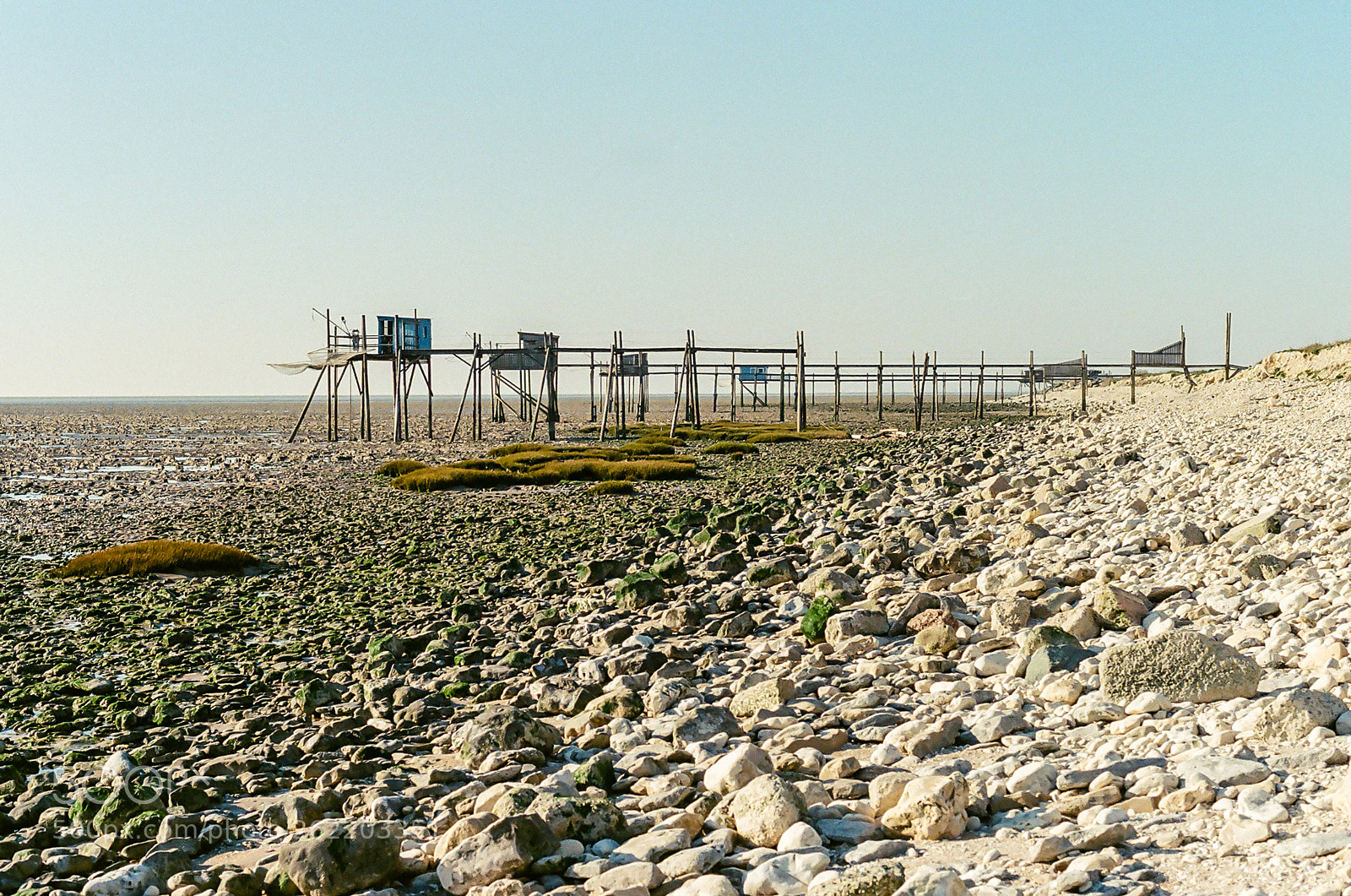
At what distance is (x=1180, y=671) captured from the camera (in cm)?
549

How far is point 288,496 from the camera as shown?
21.6 metres

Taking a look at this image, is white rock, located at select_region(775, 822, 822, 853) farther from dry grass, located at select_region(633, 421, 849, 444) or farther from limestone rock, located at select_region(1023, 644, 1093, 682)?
dry grass, located at select_region(633, 421, 849, 444)

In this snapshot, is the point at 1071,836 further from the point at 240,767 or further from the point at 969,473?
the point at 969,473

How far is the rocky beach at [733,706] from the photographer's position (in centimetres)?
415

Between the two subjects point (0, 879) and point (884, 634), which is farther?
point (884, 634)

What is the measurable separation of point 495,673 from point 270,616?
12.0ft

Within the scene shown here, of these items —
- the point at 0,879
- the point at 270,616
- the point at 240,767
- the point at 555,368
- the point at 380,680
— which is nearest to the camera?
the point at 0,879

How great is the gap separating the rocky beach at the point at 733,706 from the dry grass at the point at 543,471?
8098 millimetres

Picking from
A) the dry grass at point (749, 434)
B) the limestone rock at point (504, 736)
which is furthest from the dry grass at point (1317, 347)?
the limestone rock at point (504, 736)

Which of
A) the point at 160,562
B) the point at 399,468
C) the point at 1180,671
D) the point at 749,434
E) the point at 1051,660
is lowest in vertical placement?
the point at 160,562

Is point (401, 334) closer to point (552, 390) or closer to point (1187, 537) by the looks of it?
point (552, 390)

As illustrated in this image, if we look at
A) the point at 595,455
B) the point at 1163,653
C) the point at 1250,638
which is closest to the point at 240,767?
the point at 1163,653

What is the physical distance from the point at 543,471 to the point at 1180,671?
19833 millimetres

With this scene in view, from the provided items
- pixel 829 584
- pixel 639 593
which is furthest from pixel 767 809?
pixel 639 593
